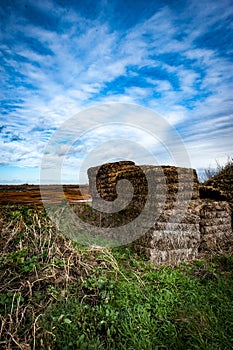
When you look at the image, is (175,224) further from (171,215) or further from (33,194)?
(33,194)

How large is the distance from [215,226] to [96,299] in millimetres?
3667

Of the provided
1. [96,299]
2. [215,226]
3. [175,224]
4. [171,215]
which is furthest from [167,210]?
[96,299]

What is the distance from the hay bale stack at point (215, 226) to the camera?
5824 mm

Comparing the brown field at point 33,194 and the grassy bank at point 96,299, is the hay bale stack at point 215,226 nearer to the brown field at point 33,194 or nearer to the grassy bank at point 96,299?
the grassy bank at point 96,299

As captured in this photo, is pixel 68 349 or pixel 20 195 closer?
pixel 68 349

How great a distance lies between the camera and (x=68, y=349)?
2.65 m

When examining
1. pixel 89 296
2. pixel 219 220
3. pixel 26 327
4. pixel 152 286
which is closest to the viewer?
pixel 26 327

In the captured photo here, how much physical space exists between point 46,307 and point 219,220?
14.4 feet

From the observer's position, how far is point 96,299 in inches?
132

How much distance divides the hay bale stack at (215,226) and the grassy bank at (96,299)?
3.96 feet

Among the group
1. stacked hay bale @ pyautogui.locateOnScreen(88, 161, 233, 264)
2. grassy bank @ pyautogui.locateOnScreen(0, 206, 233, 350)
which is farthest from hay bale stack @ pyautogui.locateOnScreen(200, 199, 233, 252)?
grassy bank @ pyautogui.locateOnScreen(0, 206, 233, 350)

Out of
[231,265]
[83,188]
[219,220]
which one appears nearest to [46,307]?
[231,265]

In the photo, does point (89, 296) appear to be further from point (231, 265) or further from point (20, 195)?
point (20, 195)

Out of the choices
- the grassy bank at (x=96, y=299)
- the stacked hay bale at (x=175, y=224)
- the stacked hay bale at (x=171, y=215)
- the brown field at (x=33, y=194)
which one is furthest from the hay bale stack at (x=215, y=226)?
the brown field at (x=33, y=194)
